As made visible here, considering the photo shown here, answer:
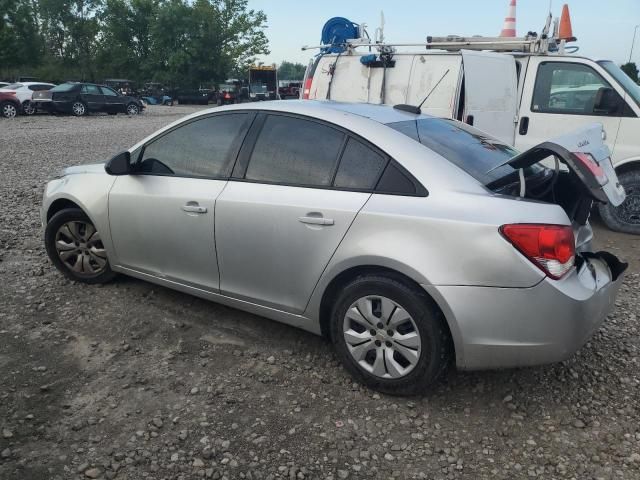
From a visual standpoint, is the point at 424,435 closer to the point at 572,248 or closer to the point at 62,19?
the point at 572,248

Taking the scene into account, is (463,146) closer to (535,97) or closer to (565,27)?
(535,97)

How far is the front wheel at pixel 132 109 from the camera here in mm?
27453

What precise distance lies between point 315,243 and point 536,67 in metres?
4.71

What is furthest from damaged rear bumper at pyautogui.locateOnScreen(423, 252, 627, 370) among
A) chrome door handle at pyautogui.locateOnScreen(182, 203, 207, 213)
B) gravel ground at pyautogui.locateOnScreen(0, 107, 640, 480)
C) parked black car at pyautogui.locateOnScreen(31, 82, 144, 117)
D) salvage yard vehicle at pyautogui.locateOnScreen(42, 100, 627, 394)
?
parked black car at pyautogui.locateOnScreen(31, 82, 144, 117)

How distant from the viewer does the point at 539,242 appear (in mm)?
2557

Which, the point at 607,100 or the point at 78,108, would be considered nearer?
the point at 607,100

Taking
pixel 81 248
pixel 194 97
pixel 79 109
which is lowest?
pixel 194 97

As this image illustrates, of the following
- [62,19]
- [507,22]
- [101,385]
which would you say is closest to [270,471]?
[101,385]

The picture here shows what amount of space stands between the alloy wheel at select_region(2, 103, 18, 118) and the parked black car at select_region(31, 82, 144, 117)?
0.94 m

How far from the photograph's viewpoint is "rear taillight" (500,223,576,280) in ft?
8.39

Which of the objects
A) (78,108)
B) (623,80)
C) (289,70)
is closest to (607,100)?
(623,80)

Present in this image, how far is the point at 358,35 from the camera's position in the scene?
7793 mm

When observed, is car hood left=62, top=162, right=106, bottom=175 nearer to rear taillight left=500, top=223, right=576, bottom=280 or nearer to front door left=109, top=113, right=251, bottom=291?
front door left=109, top=113, right=251, bottom=291

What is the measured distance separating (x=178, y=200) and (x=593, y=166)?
2.48 m
